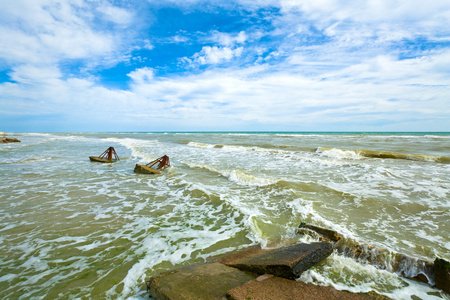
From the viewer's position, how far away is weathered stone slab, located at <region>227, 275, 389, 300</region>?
2416mm

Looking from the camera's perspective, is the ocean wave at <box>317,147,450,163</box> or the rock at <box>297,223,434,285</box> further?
the ocean wave at <box>317,147,450,163</box>

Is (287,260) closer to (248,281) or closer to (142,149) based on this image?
(248,281)

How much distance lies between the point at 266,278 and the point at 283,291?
256 millimetres

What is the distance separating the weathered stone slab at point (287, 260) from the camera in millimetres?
2803

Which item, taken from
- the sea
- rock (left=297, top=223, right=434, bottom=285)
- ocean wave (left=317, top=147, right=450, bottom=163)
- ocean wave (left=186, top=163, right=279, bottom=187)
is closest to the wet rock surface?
the sea

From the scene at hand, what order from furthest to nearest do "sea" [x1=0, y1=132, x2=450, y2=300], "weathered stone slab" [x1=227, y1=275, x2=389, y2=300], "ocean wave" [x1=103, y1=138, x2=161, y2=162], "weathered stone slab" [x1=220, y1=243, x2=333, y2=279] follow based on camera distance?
1. "ocean wave" [x1=103, y1=138, x2=161, y2=162]
2. "sea" [x1=0, y1=132, x2=450, y2=300]
3. "weathered stone slab" [x1=220, y1=243, x2=333, y2=279]
4. "weathered stone slab" [x1=227, y1=275, x2=389, y2=300]

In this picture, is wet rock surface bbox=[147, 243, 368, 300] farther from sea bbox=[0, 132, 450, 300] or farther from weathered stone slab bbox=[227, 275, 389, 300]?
sea bbox=[0, 132, 450, 300]

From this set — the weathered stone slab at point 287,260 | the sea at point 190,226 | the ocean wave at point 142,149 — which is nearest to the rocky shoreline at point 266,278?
the weathered stone slab at point 287,260

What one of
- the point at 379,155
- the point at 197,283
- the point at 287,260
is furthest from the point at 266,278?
the point at 379,155

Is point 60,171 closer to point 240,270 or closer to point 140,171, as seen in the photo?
point 140,171

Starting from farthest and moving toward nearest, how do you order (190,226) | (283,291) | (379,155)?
(379,155) < (190,226) < (283,291)

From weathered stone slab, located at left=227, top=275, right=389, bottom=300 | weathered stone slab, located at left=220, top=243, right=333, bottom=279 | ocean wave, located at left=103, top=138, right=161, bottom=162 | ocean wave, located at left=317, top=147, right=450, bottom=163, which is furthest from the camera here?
ocean wave, located at left=103, top=138, right=161, bottom=162

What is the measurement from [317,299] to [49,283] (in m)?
3.70

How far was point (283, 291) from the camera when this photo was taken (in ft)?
8.39
